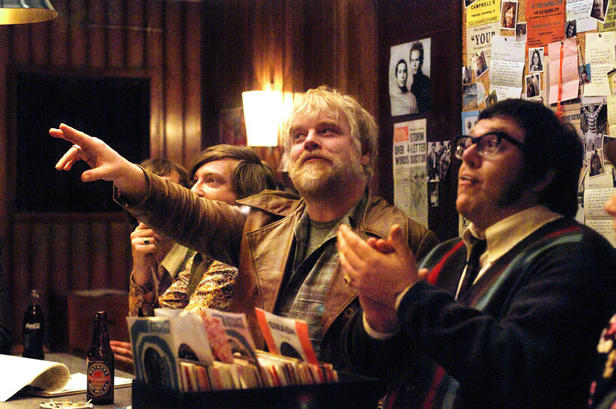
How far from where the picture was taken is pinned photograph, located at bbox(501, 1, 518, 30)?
3.49 metres

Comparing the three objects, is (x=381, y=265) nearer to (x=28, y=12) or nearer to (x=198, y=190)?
(x=198, y=190)

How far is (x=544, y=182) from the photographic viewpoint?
1.74 metres

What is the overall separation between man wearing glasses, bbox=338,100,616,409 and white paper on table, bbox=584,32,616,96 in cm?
139

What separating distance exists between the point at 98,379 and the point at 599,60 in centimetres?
211

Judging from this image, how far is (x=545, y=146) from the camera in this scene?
5.70 feet

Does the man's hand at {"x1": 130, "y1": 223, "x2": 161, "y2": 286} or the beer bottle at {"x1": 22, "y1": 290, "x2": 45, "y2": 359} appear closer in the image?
the beer bottle at {"x1": 22, "y1": 290, "x2": 45, "y2": 359}

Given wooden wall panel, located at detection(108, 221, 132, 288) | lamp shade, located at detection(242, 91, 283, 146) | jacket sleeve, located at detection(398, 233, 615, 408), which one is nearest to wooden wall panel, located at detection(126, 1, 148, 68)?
wooden wall panel, located at detection(108, 221, 132, 288)

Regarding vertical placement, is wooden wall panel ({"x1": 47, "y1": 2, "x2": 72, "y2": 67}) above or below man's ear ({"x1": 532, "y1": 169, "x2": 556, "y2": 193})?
above

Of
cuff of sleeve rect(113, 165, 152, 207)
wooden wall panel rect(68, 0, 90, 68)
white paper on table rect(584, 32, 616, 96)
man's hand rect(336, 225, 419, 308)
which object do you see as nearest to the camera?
man's hand rect(336, 225, 419, 308)

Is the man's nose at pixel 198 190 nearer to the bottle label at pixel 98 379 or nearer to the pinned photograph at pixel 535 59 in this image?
the bottle label at pixel 98 379

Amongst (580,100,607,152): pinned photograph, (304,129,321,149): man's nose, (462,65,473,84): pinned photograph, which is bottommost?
(304,129,321,149): man's nose

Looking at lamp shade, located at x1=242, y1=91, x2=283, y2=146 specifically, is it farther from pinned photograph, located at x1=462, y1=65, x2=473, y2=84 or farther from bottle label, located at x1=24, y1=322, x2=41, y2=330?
bottle label, located at x1=24, y1=322, x2=41, y2=330

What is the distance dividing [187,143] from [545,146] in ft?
17.7

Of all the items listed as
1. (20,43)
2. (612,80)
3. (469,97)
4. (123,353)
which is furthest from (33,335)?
(20,43)
